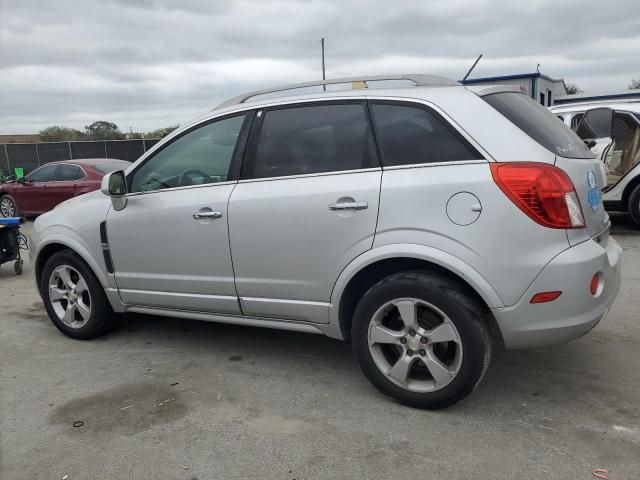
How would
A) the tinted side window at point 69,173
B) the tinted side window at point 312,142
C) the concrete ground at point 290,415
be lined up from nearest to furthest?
the concrete ground at point 290,415 < the tinted side window at point 312,142 < the tinted side window at point 69,173

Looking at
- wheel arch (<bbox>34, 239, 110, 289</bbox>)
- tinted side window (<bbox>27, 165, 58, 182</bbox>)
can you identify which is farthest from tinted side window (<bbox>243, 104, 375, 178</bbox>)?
tinted side window (<bbox>27, 165, 58, 182</bbox>)

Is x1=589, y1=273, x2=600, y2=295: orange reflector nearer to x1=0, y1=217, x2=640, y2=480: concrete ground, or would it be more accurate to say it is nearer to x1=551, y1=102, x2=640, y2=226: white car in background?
x1=0, y1=217, x2=640, y2=480: concrete ground

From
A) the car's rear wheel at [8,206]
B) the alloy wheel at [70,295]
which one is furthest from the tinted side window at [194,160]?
the car's rear wheel at [8,206]

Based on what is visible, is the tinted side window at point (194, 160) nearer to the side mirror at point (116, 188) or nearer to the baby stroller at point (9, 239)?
the side mirror at point (116, 188)

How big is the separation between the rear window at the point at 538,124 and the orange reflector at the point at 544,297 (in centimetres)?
75

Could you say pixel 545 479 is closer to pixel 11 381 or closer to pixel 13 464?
pixel 13 464

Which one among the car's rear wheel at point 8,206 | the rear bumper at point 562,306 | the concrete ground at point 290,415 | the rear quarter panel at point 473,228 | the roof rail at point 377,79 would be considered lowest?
the concrete ground at point 290,415

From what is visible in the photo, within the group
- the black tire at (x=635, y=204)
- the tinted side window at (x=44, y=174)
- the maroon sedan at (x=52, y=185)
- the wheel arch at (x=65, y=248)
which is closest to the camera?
the wheel arch at (x=65, y=248)

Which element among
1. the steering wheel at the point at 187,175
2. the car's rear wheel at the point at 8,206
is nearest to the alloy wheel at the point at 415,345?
the steering wheel at the point at 187,175

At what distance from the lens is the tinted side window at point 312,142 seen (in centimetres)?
323

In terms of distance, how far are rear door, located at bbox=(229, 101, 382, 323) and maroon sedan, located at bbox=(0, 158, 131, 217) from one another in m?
8.50

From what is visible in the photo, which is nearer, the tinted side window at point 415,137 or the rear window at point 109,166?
the tinted side window at point 415,137

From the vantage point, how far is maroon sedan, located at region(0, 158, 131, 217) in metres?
11.4

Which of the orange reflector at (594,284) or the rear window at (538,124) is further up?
the rear window at (538,124)
